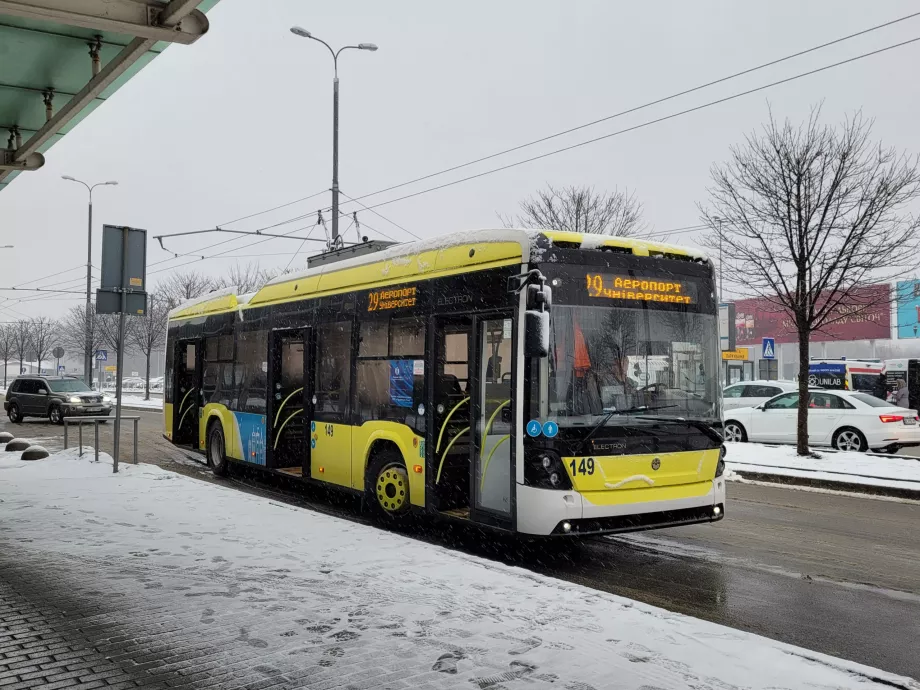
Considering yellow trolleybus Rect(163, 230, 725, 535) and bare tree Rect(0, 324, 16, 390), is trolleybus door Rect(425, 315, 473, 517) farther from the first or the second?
bare tree Rect(0, 324, 16, 390)

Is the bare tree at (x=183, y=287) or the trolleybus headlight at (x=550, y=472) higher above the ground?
the bare tree at (x=183, y=287)

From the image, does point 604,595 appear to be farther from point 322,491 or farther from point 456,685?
point 322,491

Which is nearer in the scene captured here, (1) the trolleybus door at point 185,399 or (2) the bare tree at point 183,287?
(1) the trolleybus door at point 185,399

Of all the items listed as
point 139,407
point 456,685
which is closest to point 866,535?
point 456,685

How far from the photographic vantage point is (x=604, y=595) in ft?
18.7

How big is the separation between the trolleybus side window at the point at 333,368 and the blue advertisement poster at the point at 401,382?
1.02 m

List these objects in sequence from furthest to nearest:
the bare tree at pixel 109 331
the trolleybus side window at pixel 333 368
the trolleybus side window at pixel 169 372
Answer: the bare tree at pixel 109 331 < the trolleybus side window at pixel 169 372 < the trolleybus side window at pixel 333 368

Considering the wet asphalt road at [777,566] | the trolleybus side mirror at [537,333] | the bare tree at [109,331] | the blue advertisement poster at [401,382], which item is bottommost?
the wet asphalt road at [777,566]

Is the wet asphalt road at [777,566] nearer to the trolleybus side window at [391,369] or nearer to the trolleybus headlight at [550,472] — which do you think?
the trolleybus headlight at [550,472]

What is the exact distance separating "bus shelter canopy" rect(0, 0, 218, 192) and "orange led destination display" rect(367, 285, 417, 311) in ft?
11.1

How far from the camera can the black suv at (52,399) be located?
26609mm

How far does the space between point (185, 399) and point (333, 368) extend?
6553 mm

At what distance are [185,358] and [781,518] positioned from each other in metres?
10.9

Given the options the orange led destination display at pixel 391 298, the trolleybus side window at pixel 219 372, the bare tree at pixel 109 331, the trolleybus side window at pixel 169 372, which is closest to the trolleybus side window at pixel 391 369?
the orange led destination display at pixel 391 298
